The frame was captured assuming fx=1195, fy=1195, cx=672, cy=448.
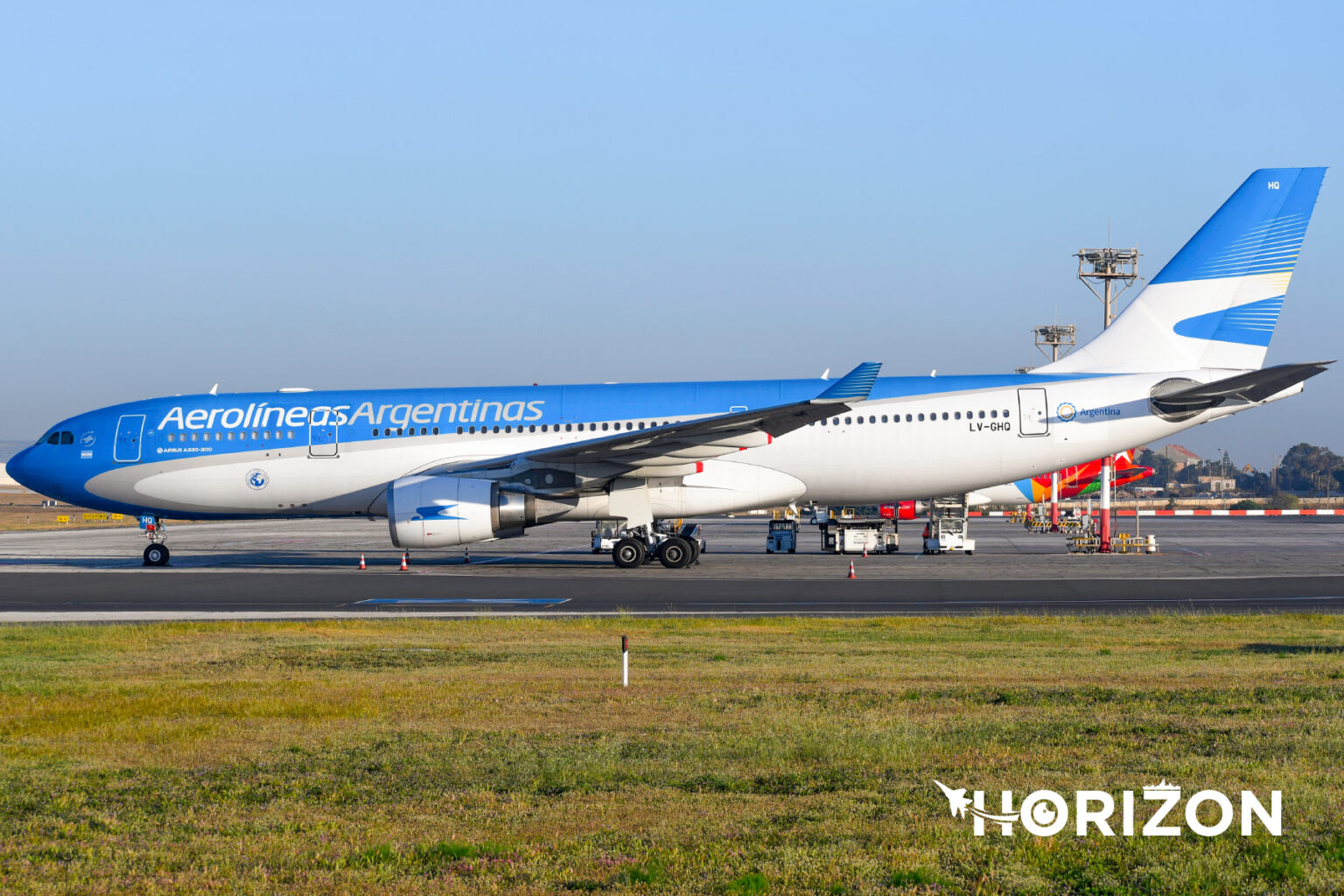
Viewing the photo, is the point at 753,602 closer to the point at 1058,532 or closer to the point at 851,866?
the point at 851,866

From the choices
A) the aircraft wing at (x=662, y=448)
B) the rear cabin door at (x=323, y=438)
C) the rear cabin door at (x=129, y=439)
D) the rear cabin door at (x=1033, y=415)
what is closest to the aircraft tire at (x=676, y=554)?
the aircraft wing at (x=662, y=448)

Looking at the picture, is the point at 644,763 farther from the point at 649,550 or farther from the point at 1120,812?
the point at 649,550

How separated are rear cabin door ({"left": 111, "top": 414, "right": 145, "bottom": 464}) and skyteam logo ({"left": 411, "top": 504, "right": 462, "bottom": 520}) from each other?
8.88 m

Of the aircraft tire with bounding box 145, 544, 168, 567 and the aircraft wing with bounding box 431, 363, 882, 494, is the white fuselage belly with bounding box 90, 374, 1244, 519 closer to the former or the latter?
the aircraft wing with bounding box 431, 363, 882, 494

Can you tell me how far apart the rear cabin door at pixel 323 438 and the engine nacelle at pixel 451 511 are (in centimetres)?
326

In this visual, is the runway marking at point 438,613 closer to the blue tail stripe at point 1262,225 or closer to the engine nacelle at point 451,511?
the engine nacelle at point 451,511

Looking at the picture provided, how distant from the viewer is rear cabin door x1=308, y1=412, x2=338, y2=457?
30.0 meters

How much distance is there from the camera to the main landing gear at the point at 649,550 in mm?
Answer: 29516

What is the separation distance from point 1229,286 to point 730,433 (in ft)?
42.1

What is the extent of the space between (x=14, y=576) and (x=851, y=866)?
27.9 meters

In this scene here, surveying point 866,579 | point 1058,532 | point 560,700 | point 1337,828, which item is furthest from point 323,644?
point 1058,532

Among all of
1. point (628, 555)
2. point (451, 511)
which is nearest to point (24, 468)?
point (451, 511)

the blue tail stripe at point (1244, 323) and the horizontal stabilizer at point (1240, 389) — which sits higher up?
the blue tail stripe at point (1244, 323)

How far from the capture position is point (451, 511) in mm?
27078
